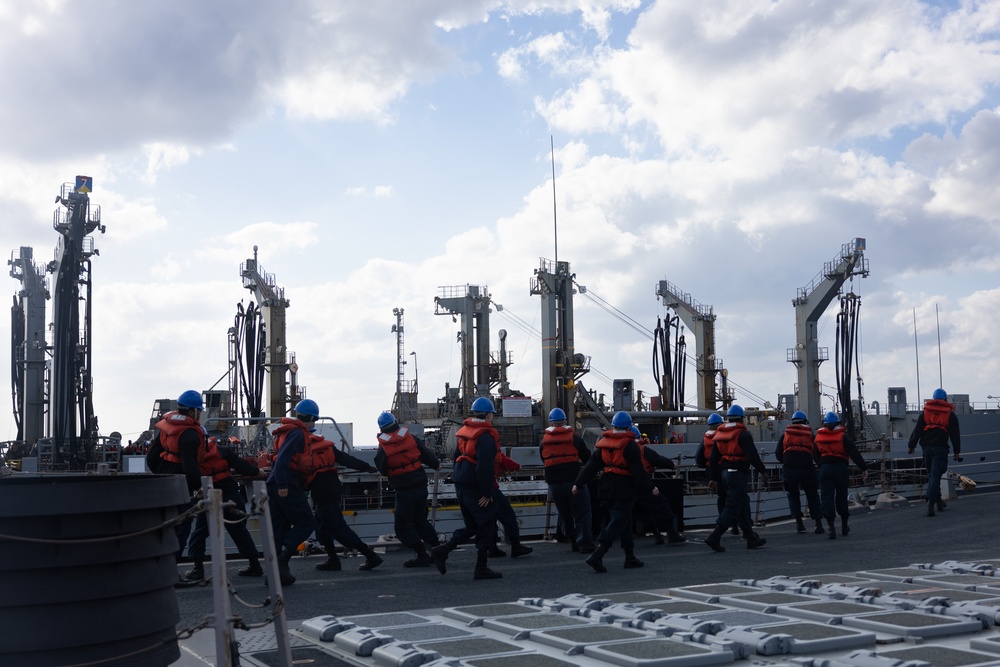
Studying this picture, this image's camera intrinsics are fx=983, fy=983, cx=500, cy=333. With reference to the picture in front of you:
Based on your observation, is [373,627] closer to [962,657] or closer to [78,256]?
[962,657]

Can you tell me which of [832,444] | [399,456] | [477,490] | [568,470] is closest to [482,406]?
[477,490]

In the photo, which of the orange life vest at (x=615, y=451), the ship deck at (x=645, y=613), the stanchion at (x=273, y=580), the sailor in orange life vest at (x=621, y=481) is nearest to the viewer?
the stanchion at (x=273, y=580)

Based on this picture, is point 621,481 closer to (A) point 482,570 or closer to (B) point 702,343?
(A) point 482,570

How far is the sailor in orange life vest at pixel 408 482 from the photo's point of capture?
9812 mm

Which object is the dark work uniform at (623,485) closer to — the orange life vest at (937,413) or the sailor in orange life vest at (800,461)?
the sailor in orange life vest at (800,461)

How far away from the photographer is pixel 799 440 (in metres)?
12.6

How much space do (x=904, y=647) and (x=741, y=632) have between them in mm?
800

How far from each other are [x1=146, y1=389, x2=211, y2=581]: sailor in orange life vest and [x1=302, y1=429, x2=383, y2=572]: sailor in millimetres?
1339

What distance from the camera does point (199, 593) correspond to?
7691mm

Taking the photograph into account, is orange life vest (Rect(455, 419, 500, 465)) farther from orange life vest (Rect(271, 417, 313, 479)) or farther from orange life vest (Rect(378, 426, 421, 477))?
orange life vest (Rect(271, 417, 313, 479))

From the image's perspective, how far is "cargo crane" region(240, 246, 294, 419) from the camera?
4306 centimetres

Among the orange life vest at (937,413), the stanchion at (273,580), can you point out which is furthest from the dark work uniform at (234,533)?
the orange life vest at (937,413)

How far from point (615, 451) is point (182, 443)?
3988 mm

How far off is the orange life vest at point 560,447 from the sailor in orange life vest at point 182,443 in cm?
397
